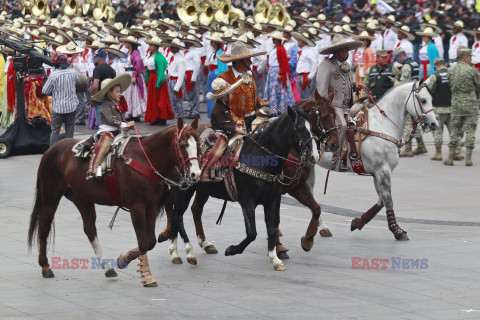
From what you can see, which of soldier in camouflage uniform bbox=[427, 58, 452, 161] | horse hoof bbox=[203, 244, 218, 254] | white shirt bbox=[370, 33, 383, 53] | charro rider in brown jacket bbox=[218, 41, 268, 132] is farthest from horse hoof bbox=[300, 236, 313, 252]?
white shirt bbox=[370, 33, 383, 53]

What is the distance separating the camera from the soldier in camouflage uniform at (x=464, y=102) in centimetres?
1844

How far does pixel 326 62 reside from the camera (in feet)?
42.7

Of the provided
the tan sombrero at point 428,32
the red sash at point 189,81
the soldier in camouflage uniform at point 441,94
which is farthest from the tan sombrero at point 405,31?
the soldier in camouflage uniform at point 441,94

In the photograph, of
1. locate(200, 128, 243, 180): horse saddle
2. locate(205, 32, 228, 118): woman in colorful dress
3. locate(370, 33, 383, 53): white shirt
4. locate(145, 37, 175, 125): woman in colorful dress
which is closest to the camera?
locate(200, 128, 243, 180): horse saddle

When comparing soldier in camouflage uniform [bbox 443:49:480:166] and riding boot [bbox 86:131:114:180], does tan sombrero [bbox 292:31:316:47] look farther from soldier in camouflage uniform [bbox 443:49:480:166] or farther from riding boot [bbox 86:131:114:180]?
riding boot [bbox 86:131:114:180]

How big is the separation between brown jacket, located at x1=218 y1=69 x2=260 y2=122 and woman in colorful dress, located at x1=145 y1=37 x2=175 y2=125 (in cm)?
1169

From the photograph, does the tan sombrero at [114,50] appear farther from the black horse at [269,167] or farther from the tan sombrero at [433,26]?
the black horse at [269,167]

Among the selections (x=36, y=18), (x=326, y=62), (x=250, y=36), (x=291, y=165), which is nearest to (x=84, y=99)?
(x=250, y=36)

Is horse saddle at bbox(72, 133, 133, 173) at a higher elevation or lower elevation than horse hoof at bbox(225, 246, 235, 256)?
higher

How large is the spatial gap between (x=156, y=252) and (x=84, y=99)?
13339mm

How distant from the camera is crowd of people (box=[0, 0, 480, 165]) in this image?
1858 centimetres

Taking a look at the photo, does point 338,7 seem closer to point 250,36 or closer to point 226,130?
point 250,36

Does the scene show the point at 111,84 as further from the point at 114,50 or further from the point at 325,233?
the point at 114,50

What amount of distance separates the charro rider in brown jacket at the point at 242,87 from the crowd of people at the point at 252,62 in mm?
4993
